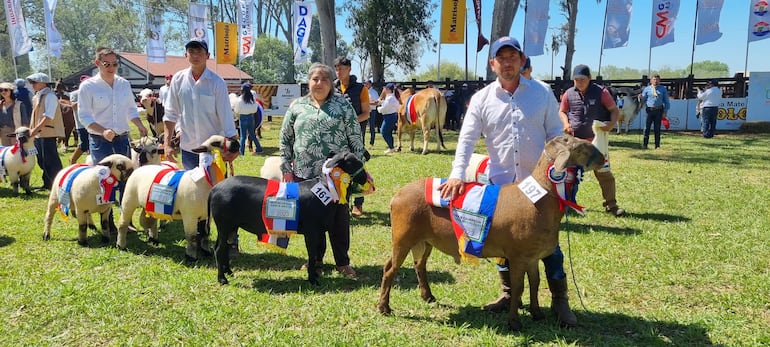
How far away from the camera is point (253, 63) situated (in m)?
64.7

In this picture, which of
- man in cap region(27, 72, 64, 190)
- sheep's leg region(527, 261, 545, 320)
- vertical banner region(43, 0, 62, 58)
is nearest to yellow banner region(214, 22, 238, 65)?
vertical banner region(43, 0, 62, 58)

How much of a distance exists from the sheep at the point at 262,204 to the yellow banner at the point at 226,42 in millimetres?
23666

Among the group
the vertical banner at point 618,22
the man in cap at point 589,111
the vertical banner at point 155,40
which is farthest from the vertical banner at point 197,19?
the man in cap at point 589,111

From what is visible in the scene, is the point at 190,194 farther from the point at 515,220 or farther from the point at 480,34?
the point at 480,34

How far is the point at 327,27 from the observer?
1920 cm

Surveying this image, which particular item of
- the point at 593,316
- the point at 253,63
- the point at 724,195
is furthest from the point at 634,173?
the point at 253,63

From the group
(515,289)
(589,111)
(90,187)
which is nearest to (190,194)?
(90,187)

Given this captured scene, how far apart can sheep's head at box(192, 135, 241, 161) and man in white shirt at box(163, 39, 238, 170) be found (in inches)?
0.5

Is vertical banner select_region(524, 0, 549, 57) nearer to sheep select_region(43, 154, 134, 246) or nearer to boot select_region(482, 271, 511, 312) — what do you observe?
sheep select_region(43, 154, 134, 246)

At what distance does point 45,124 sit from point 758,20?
2415 cm

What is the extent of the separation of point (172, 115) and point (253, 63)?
205 ft

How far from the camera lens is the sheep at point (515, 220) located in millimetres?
3344

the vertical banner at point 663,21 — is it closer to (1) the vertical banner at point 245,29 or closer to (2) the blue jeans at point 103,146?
(1) the vertical banner at point 245,29

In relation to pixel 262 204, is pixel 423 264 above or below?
below
